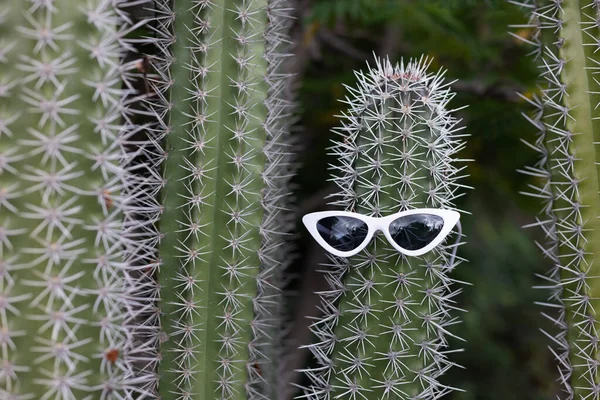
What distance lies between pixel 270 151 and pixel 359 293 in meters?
0.44

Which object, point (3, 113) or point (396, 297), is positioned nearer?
point (3, 113)

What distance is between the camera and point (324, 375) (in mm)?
1212

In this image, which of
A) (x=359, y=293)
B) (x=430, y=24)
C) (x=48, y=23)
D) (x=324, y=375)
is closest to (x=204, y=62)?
(x=48, y=23)

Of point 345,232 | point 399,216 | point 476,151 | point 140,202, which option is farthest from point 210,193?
point 476,151

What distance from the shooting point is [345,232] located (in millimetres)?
1159

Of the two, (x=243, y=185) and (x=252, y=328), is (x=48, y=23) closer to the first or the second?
(x=243, y=185)

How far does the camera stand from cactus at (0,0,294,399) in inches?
33.8

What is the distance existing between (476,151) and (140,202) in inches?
61.9

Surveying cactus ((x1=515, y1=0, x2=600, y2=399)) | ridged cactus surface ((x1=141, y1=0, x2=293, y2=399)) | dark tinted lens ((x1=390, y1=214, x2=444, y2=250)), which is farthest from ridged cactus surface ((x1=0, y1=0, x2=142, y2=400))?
cactus ((x1=515, y1=0, x2=600, y2=399))

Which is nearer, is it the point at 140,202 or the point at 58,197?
the point at 58,197

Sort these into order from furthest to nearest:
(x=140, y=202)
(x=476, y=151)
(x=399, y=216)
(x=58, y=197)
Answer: (x=476, y=151) < (x=140, y=202) < (x=399, y=216) < (x=58, y=197)

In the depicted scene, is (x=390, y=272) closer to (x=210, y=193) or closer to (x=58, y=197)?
(x=210, y=193)

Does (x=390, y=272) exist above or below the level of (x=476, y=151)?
below

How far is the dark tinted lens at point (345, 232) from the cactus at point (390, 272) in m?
0.04
